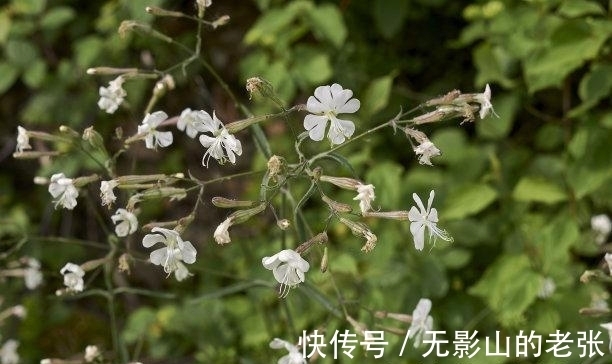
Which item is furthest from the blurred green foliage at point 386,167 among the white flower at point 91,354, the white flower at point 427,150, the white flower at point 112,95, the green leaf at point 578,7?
the white flower at point 427,150

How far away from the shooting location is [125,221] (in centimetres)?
188

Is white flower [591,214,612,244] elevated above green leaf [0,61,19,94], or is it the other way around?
green leaf [0,61,19,94]

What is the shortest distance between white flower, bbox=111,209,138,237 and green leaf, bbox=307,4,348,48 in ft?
3.81

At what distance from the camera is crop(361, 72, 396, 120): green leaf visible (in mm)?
2824

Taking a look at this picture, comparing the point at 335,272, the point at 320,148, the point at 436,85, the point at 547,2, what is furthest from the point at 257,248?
the point at 547,2

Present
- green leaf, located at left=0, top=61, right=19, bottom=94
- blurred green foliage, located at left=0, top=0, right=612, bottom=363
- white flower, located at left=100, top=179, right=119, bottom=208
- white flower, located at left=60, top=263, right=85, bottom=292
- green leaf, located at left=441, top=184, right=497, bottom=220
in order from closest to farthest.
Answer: white flower, located at left=100, top=179, right=119, bottom=208
white flower, located at left=60, top=263, right=85, bottom=292
blurred green foliage, located at left=0, top=0, right=612, bottom=363
green leaf, located at left=441, top=184, right=497, bottom=220
green leaf, located at left=0, top=61, right=19, bottom=94

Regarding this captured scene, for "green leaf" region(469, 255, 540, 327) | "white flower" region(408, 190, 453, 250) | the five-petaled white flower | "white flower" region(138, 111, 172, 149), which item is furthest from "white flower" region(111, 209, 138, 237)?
"green leaf" region(469, 255, 540, 327)

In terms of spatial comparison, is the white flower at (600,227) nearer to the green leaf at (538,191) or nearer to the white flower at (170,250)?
the green leaf at (538,191)

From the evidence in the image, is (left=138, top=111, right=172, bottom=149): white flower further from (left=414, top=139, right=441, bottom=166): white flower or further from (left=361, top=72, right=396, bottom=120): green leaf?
(left=361, top=72, right=396, bottom=120): green leaf

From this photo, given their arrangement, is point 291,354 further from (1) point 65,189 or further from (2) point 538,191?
(2) point 538,191

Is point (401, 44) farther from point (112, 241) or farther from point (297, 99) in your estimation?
point (112, 241)

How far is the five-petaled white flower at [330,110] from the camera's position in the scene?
158 centimetres

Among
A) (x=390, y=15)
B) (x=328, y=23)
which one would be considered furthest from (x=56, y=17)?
(x=390, y=15)

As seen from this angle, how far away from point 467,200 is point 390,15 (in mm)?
774
